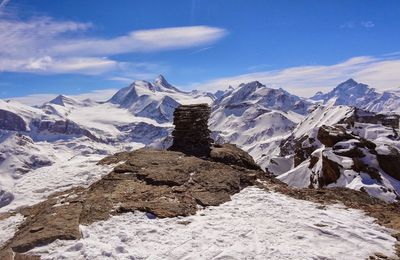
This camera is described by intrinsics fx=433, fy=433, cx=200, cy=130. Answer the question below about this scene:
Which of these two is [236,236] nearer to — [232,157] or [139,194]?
[139,194]

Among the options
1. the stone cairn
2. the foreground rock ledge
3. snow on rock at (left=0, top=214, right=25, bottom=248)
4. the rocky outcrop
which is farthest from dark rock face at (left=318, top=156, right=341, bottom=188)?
the rocky outcrop

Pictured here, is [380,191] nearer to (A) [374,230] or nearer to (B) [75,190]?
(A) [374,230]

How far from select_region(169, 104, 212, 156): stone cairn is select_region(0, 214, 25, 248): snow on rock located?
12.2m

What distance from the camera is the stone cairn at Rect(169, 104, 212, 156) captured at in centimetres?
3044

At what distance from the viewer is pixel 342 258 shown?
14.4 meters

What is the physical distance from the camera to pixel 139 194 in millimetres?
20703

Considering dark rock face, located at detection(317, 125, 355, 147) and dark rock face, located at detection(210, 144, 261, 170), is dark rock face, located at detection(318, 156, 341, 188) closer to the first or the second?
dark rock face, located at detection(317, 125, 355, 147)

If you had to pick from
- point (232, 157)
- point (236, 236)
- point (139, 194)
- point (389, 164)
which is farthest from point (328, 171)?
point (236, 236)

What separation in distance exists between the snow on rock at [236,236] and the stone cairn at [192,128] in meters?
11.5

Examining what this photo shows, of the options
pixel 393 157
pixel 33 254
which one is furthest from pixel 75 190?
pixel 393 157

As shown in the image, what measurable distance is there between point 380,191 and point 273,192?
2736 centimetres

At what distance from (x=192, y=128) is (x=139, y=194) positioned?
417 inches

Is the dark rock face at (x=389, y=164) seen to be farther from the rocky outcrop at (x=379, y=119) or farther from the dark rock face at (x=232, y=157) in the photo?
the rocky outcrop at (x=379, y=119)

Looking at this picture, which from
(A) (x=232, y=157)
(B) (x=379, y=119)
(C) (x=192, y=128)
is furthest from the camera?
(B) (x=379, y=119)
